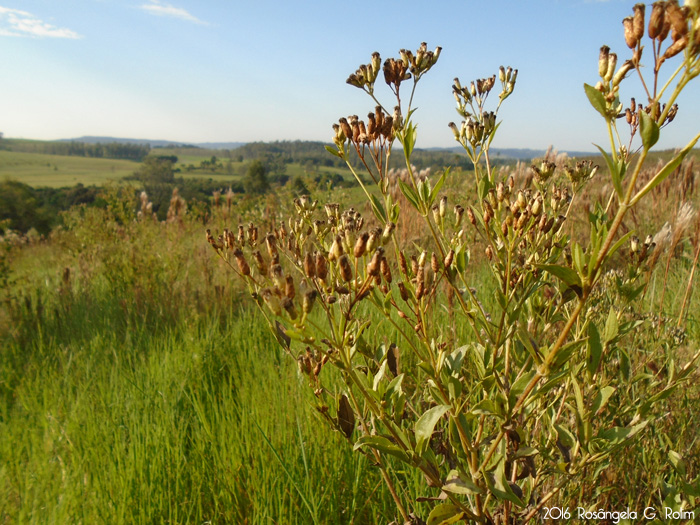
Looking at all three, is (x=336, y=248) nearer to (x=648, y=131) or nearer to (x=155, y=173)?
(x=648, y=131)

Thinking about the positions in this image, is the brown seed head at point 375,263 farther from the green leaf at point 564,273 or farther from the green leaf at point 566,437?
the green leaf at point 566,437

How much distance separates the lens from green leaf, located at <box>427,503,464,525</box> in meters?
0.92

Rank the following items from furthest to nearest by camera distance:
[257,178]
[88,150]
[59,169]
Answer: [88,150] → [59,169] → [257,178]

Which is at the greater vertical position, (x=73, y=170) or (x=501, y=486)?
(x=73, y=170)

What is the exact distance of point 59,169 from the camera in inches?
3250

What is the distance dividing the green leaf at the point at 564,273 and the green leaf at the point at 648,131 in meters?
0.21

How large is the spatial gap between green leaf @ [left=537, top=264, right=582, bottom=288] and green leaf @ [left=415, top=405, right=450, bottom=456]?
333 mm

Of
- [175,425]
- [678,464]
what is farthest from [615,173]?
[175,425]

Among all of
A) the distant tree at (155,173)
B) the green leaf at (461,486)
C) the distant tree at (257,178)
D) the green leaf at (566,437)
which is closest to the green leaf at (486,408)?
the green leaf at (461,486)

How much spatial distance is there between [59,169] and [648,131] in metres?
101

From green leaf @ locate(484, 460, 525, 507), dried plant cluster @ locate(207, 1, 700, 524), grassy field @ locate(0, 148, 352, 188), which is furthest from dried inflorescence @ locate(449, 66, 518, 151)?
grassy field @ locate(0, 148, 352, 188)

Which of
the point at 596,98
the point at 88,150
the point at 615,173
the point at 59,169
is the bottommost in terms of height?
the point at 615,173

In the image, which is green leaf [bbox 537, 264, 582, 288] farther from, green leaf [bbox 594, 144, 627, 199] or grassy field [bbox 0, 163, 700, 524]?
grassy field [bbox 0, 163, 700, 524]

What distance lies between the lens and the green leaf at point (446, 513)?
92cm
